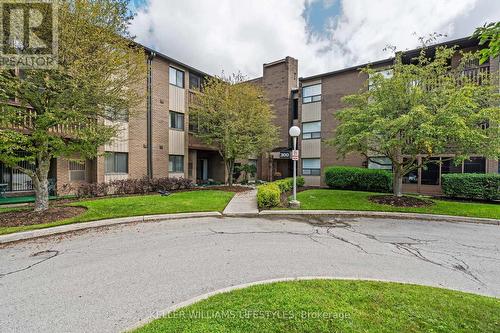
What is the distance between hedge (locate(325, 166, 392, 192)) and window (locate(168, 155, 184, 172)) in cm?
1142

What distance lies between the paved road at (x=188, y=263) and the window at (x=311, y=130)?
48.1 feet

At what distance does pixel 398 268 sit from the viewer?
477 cm

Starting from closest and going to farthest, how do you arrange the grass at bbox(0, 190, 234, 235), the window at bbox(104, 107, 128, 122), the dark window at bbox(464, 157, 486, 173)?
the grass at bbox(0, 190, 234, 235)
the window at bbox(104, 107, 128, 122)
the dark window at bbox(464, 157, 486, 173)

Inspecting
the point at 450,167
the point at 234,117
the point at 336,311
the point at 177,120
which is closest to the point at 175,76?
the point at 177,120

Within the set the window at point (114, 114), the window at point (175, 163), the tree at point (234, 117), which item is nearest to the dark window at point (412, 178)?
the tree at point (234, 117)

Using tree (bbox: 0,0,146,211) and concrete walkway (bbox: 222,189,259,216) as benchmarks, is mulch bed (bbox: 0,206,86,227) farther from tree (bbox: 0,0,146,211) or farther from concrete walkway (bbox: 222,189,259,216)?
concrete walkway (bbox: 222,189,259,216)

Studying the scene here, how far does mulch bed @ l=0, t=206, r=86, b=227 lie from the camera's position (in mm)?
7414

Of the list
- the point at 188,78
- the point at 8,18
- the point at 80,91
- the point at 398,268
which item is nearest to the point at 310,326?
the point at 398,268

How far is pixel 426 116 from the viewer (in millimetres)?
9305

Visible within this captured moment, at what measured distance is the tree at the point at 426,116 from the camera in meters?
9.23

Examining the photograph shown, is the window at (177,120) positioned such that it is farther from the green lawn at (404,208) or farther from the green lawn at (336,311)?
the green lawn at (336,311)

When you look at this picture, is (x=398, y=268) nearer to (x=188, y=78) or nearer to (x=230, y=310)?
(x=230, y=310)

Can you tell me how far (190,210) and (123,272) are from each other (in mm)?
5172

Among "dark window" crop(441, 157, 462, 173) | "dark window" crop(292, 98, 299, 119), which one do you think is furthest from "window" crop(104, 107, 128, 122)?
"dark window" crop(441, 157, 462, 173)
